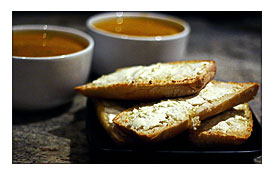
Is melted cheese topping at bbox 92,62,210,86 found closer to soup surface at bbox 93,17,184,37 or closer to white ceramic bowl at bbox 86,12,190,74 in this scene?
white ceramic bowl at bbox 86,12,190,74

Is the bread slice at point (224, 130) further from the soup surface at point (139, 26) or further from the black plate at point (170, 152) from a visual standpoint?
the soup surface at point (139, 26)

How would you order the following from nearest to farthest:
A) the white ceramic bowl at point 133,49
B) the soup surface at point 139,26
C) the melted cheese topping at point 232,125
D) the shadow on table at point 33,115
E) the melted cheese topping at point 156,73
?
the melted cheese topping at point 232,125 → the melted cheese topping at point 156,73 → the shadow on table at point 33,115 → the white ceramic bowl at point 133,49 → the soup surface at point 139,26

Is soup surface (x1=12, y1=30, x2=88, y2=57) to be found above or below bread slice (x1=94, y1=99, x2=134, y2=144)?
above

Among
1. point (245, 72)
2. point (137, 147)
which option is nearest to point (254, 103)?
point (245, 72)

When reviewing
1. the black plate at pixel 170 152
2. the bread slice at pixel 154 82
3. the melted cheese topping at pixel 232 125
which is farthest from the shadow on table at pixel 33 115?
the melted cheese topping at pixel 232 125

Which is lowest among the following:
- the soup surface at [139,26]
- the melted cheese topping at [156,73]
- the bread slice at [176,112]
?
the bread slice at [176,112]

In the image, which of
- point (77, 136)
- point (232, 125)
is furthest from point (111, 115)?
point (232, 125)

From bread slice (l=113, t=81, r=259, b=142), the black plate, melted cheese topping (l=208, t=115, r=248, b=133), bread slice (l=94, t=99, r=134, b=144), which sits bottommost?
the black plate

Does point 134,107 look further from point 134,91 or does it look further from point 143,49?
point 143,49

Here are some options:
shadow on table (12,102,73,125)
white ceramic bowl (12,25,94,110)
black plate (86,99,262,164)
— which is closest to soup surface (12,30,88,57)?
white ceramic bowl (12,25,94,110)
